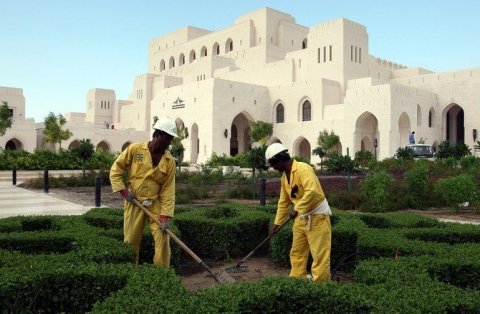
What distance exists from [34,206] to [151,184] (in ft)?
28.2

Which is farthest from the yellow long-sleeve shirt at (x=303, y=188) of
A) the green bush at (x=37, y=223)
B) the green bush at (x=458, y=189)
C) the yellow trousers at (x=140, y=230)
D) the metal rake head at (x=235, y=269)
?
the green bush at (x=458, y=189)

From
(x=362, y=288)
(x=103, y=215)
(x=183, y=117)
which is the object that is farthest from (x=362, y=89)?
(x=362, y=288)

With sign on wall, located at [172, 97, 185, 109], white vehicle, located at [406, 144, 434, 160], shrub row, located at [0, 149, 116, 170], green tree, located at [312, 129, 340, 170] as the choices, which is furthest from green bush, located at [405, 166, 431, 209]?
sign on wall, located at [172, 97, 185, 109]

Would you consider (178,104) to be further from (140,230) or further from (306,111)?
(140,230)

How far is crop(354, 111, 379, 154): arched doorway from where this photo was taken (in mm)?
33906

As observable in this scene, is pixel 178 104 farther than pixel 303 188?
Yes

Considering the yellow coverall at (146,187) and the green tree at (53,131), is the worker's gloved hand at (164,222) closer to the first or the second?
the yellow coverall at (146,187)

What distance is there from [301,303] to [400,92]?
104 feet

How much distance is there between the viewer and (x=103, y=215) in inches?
274

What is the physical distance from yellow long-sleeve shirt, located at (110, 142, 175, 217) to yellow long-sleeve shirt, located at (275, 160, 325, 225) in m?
1.29

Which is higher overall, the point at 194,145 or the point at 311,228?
the point at 194,145

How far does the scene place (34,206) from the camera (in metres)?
12.1

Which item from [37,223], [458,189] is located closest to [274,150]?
[37,223]

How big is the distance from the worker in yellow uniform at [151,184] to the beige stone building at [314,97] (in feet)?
86.5
